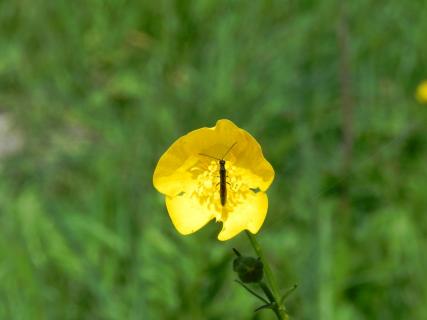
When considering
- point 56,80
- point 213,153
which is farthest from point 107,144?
point 213,153

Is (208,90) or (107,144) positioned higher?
(208,90)

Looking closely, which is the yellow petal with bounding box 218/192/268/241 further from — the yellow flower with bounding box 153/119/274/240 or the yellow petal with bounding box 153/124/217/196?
the yellow petal with bounding box 153/124/217/196

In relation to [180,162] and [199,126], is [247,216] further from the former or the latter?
[199,126]

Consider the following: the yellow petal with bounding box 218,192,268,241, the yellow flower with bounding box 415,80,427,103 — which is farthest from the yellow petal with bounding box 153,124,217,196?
the yellow flower with bounding box 415,80,427,103

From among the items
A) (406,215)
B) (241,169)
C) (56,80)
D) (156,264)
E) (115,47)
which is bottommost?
(241,169)

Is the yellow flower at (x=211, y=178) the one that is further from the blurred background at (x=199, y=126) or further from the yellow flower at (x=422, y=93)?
the yellow flower at (x=422, y=93)

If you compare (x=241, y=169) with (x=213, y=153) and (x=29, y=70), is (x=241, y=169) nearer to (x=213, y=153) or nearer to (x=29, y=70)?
(x=213, y=153)

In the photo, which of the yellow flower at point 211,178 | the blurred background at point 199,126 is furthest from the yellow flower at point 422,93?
the yellow flower at point 211,178

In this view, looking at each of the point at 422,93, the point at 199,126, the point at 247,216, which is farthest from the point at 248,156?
the point at 422,93
